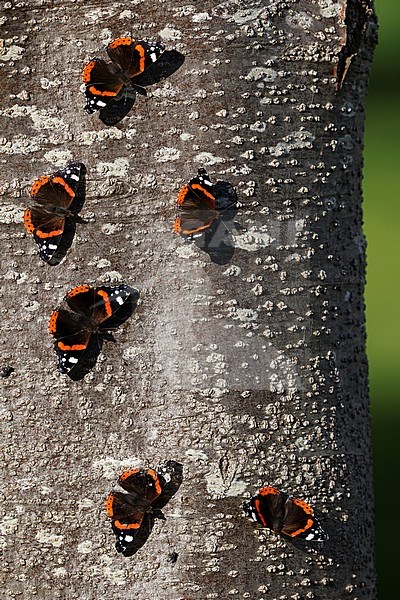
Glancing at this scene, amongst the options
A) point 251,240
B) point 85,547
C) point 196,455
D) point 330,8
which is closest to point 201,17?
point 330,8

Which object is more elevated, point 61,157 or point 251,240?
point 61,157

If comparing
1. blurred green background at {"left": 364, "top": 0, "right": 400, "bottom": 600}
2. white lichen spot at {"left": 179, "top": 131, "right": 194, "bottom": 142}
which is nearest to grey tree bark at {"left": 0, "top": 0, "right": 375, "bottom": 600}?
white lichen spot at {"left": 179, "top": 131, "right": 194, "bottom": 142}

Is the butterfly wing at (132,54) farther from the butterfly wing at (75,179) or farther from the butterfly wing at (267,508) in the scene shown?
the butterfly wing at (267,508)

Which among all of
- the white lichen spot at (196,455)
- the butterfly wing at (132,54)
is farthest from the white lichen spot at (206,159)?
the white lichen spot at (196,455)

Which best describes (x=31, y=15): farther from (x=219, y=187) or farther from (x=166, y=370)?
(x=166, y=370)

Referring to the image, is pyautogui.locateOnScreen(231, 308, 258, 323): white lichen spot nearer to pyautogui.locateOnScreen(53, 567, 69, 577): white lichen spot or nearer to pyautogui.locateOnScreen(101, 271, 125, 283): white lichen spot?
pyautogui.locateOnScreen(101, 271, 125, 283): white lichen spot

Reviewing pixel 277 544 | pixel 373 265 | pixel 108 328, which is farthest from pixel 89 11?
pixel 373 265

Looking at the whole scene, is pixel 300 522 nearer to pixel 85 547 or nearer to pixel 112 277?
pixel 85 547
